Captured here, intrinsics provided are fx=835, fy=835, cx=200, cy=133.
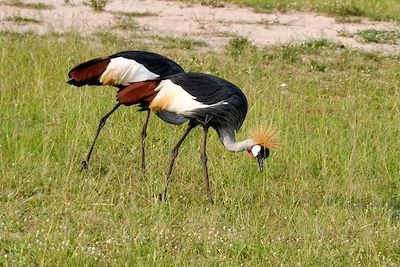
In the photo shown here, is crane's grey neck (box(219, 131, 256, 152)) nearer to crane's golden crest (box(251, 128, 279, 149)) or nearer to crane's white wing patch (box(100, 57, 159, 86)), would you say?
crane's golden crest (box(251, 128, 279, 149))

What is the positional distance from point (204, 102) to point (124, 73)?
2.67ft

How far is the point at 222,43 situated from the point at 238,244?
20.9 ft

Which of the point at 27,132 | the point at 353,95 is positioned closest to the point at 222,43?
the point at 353,95

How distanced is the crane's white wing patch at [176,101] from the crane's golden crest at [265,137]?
0.38 metres

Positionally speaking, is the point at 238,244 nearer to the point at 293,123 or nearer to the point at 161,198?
the point at 161,198

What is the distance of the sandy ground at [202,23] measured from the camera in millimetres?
10984

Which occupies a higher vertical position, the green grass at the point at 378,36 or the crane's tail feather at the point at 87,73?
the crane's tail feather at the point at 87,73

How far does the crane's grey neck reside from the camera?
5.37 metres

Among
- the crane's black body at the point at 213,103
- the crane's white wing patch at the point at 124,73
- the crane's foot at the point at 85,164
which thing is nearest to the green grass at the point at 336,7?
the crane's white wing patch at the point at 124,73

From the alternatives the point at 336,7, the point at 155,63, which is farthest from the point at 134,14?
the point at 155,63

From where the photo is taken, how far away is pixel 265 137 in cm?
534

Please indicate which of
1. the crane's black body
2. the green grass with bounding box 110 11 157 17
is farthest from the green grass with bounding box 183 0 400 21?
the crane's black body

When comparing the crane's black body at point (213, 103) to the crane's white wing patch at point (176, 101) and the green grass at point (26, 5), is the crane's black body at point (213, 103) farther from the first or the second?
the green grass at point (26, 5)

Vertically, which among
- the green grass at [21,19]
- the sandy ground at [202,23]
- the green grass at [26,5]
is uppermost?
the green grass at [21,19]
